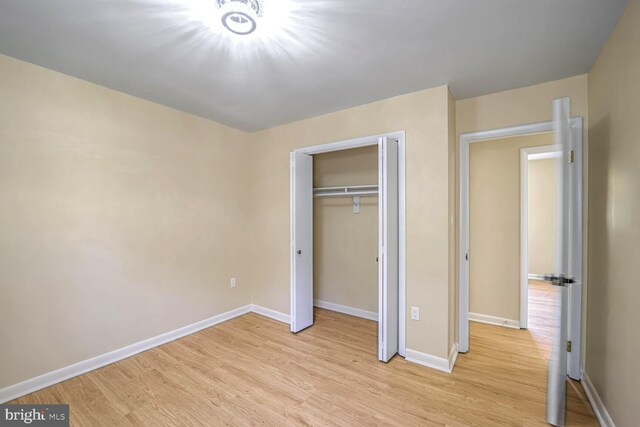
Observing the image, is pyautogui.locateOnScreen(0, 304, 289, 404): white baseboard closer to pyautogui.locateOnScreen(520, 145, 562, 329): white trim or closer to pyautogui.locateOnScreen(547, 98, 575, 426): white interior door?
pyautogui.locateOnScreen(547, 98, 575, 426): white interior door

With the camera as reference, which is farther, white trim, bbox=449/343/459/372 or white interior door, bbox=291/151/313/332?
white interior door, bbox=291/151/313/332

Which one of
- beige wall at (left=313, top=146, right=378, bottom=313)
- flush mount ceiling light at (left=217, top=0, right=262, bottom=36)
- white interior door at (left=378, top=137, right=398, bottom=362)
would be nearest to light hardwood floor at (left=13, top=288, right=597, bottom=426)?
white interior door at (left=378, top=137, right=398, bottom=362)

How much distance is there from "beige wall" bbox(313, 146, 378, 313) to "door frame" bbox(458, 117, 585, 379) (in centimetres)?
109

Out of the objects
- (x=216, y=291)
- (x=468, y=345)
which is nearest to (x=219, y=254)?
(x=216, y=291)

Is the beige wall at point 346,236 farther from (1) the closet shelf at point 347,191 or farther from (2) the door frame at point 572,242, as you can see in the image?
(2) the door frame at point 572,242

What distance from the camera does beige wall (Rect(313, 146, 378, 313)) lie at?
3.61m

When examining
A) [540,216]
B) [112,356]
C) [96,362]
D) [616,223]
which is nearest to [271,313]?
[112,356]

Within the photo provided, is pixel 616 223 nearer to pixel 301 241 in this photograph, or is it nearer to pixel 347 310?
pixel 301 241

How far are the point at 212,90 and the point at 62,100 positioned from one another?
46.6 inches

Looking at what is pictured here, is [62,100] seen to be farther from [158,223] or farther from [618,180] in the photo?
[618,180]

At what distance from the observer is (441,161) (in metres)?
2.39

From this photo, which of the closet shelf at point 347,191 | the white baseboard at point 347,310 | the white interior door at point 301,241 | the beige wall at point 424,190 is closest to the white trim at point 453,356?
the beige wall at point 424,190

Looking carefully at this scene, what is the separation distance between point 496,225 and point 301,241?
8.16ft

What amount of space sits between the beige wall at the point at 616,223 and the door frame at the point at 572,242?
85mm
